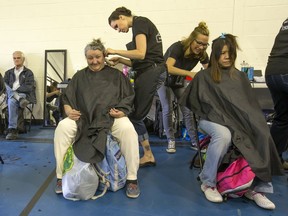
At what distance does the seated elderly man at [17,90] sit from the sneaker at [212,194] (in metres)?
2.48

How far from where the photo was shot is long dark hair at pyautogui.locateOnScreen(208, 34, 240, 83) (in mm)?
1661

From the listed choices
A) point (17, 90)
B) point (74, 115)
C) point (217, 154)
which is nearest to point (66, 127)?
point (74, 115)

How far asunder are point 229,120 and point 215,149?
231 millimetres

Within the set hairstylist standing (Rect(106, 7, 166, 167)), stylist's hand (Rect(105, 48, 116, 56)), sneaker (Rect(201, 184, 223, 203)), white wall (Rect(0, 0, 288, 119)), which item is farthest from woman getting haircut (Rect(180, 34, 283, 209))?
white wall (Rect(0, 0, 288, 119))

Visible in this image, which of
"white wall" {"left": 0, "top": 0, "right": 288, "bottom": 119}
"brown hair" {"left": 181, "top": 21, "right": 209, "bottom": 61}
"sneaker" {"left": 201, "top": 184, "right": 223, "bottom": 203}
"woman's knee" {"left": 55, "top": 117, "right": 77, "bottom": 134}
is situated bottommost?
"sneaker" {"left": 201, "top": 184, "right": 223, "bottom": 203}

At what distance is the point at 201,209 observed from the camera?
1494 millimetres

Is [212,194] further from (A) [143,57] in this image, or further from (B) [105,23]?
(B) [105,23]

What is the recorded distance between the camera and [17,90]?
3357 mm

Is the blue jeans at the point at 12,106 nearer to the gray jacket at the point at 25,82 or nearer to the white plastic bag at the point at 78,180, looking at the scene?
the gray jacket at the point at 25,82

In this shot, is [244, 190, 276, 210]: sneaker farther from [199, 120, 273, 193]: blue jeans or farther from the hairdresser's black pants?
the hairdresser's black pants

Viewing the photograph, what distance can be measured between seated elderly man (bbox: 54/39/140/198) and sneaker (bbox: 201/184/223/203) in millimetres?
458

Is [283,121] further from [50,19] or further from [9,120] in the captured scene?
[50,19]

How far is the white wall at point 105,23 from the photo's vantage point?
325 centimetres

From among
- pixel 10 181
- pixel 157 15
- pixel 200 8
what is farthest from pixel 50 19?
pixel 10 181
